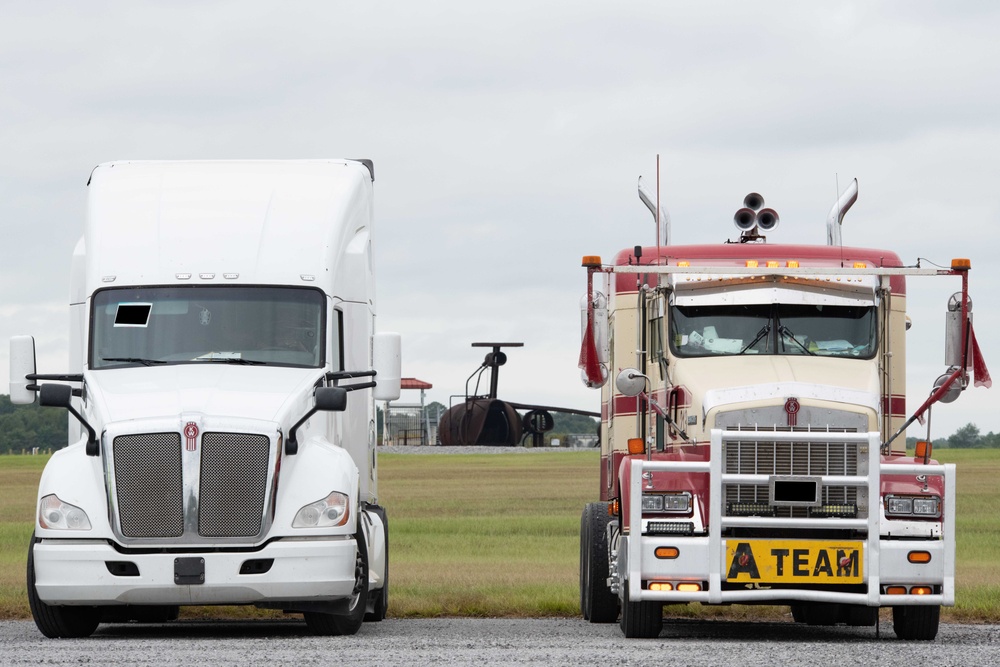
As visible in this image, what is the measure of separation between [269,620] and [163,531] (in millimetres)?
4207

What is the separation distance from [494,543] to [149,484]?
17.7 meters

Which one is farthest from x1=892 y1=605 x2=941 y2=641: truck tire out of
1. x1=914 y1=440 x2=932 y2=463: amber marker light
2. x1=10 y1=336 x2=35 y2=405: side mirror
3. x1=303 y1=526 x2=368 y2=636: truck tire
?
x1=10 y1=336 x2=35 y2=405: side mirror

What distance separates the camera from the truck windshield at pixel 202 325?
51.2ft

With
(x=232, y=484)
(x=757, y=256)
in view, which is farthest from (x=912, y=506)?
(x=232, y=484)

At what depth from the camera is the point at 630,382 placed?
14.9m

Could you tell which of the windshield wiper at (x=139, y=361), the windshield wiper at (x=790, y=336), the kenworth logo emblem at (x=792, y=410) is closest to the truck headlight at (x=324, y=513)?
the windshield wiper at (x=139, y=361)

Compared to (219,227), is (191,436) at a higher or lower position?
lower

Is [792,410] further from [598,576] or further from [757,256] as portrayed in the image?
[598,576]

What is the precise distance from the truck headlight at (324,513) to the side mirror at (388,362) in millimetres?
1261

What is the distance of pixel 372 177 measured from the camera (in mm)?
18328

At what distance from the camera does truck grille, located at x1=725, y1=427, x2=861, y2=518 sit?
14.5 m

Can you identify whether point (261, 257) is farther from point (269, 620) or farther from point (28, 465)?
point (28, 465)

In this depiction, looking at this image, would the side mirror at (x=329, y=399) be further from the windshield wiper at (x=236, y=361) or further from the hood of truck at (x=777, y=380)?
the hood of truck at (x=777, y=380)

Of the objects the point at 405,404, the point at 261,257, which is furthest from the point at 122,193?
the point at 405,404
